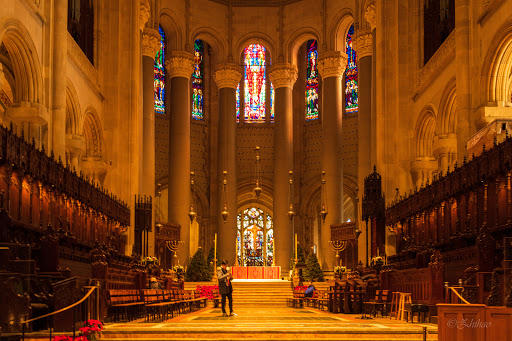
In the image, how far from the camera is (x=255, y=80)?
4338cm

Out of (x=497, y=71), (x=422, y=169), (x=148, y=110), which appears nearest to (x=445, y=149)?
(x=422, y=169)

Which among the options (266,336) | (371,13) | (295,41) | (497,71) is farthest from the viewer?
(295,41)

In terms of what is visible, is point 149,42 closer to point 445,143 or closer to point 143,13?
point 143,13

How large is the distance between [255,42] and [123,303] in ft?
91.1

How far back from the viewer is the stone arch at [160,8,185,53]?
38125 mm

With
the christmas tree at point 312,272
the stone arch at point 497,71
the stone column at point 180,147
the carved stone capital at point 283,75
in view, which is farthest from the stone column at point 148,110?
the stone arch at point 497,71

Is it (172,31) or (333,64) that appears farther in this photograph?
(172,31)

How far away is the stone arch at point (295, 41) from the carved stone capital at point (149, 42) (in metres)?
8.24

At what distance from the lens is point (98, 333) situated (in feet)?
37.6

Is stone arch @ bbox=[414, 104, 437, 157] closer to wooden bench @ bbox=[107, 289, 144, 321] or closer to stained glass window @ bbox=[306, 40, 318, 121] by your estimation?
stained glass window @ bbox=[306, 40, 318, 121]

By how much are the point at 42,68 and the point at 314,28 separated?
21.8 metres

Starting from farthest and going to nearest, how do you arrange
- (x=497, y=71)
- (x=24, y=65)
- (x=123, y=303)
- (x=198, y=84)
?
(x=198, y=84), (x=497, y=71), (x=24, y=65), (x=123, y=303)

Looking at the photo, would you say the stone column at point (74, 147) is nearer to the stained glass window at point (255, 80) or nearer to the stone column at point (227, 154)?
the stone column at point (227, 154)

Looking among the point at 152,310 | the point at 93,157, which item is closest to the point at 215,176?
the point at 93,157
